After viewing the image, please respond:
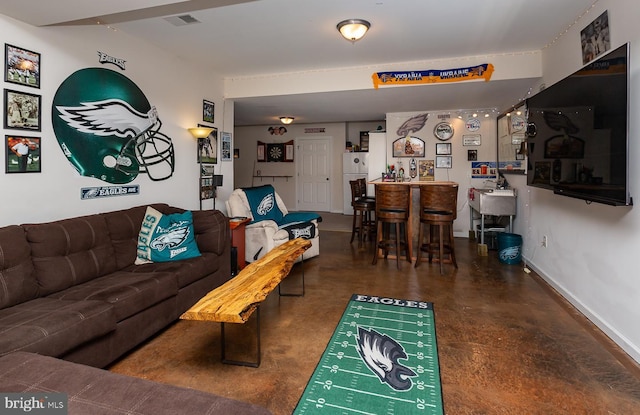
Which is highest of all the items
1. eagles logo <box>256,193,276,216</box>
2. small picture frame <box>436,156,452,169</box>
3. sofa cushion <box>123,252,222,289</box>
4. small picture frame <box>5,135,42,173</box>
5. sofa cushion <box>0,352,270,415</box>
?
small picture frame <box>436,156,452,169</box>

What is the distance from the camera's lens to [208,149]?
4898 millimetres

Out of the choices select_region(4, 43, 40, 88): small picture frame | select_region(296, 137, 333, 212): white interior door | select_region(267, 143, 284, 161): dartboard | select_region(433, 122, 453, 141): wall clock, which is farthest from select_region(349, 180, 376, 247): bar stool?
select_region(4, 43, 40, 88): small picture frame

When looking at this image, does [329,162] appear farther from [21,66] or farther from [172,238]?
[21,66]

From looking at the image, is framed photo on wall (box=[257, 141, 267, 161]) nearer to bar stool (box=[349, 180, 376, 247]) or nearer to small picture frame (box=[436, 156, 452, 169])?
bar stool (box=[349, 180, 376, 247])

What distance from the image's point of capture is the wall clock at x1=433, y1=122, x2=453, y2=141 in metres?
6.45

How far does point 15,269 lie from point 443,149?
6158 millimetres

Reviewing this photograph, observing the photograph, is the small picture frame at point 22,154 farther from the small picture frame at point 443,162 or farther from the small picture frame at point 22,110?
the small picture frame at point 443,162

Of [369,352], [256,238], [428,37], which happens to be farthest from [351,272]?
[428,37]

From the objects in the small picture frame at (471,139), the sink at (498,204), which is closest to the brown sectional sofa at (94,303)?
the sink at (498,204)

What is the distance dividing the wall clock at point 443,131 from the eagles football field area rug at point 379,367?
421 cm

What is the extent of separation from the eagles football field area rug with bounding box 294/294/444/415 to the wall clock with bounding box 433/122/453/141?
421 cm

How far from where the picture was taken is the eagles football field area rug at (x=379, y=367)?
1.86 m

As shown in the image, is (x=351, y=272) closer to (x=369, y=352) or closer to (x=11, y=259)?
(x=369, y=352)

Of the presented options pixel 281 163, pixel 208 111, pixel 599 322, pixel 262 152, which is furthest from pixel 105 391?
pixel 262 152
